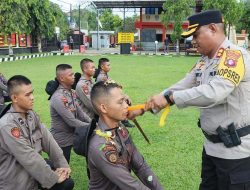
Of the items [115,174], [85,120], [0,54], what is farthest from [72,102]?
[0,54]

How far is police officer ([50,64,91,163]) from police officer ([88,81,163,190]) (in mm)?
1812

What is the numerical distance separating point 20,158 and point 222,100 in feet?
5.87

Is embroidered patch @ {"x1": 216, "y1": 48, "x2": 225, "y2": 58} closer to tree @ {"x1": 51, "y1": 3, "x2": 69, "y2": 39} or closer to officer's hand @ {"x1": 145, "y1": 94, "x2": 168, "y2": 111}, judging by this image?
officer's hand @ {"x1": 145, "y1": 94, "x2": 168, "y2": 111}

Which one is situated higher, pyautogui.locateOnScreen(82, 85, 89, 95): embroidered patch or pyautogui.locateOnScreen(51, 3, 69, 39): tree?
pyautogui.locateOnScreen(51, 3, 69, 39): tree

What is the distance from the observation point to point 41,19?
→ 31734mm

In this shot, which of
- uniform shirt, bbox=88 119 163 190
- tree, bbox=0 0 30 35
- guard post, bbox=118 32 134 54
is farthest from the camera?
guard post, bbox=118 32 134 54

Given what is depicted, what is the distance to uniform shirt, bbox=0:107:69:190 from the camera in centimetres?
327

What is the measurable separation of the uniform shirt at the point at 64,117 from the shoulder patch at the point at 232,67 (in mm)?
2402

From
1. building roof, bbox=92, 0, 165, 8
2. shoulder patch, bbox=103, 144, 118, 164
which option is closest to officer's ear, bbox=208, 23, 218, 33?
shoulder patch, bbox=103, 144, 118, 164

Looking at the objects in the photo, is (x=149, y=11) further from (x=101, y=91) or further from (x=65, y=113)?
(x=101, y=91)

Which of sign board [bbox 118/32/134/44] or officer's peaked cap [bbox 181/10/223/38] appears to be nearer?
officer's peaked cap [bbox 181/10/223/38]

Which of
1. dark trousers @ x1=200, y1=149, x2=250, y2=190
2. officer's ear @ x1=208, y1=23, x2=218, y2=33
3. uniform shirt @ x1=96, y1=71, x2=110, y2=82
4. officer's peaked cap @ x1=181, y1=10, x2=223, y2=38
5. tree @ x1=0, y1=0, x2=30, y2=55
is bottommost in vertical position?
dark trousers @ x1=200, y1=149, x2=250, y2=190

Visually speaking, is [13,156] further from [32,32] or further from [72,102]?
[32,32]

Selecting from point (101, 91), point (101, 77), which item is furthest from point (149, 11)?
point (101, 91)
